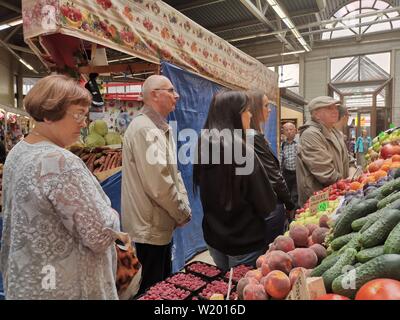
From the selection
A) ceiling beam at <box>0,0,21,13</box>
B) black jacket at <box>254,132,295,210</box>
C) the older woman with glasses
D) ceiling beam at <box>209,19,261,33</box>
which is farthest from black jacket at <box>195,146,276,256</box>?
ceiling beam at <box>209,19,261,33</box>

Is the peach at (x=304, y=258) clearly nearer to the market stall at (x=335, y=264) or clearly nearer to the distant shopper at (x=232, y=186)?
the market stall at (x=335, y=264)

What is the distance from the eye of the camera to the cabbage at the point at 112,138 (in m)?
3.14

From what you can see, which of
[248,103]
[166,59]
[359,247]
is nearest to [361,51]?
[166,59]

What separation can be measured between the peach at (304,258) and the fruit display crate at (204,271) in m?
0.71

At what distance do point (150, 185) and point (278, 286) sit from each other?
3.91ft

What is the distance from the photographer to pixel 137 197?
209 cm

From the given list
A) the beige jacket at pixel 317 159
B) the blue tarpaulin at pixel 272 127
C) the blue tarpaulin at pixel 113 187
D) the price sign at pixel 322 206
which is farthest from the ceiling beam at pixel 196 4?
the price sign at pixel 322 206

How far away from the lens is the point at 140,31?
2.80 metres

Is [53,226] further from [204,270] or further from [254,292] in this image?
[204,270]

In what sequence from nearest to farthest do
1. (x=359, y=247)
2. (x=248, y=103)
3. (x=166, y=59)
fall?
(x=359, y=247) → (x=248, y=103) → (x=166, y=59)

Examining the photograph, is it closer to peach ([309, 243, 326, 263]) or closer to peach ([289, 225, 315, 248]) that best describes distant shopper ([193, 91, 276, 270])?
peach ([289, 225, 315, 248])

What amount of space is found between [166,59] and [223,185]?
5.62 feet

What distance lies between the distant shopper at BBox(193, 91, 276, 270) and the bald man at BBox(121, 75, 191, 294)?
0.21m
